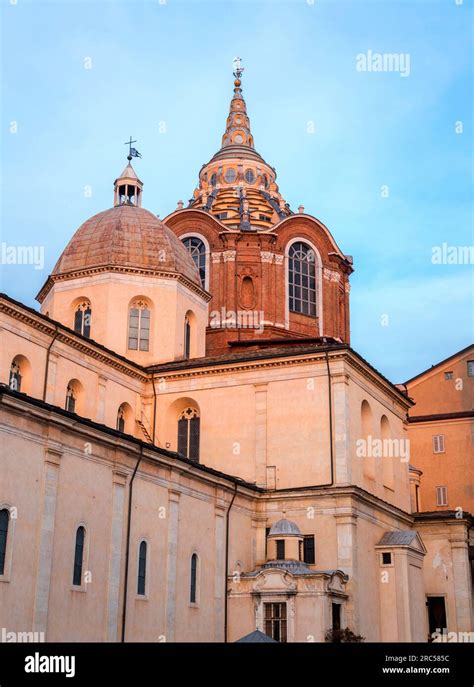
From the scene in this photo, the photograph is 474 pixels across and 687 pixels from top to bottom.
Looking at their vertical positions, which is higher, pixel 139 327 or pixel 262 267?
pixel 262 267

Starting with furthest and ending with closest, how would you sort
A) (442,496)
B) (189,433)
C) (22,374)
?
(442,496) < (189,433) < (22,374)

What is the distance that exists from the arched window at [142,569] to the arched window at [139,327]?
13199mm

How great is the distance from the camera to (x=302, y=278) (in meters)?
59.1

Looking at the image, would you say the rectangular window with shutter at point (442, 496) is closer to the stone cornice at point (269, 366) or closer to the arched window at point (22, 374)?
the stone cornice at point (269, 366)

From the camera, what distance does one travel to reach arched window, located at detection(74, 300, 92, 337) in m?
45.0

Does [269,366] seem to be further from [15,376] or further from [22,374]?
[15,376]

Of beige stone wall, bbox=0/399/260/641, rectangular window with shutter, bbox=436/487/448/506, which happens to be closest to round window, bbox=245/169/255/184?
rectangular window with shutter, bbox=436/487/448/506

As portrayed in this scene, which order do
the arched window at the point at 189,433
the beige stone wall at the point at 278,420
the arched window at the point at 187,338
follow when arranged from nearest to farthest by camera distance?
1. the beige stone wall at the point at 278,420
2. the arched window at the point at 189,433
3. the arched window at the point at 187,338

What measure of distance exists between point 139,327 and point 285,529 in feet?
40.8

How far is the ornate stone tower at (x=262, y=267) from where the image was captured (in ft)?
184

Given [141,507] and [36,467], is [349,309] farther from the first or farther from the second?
[36,467]

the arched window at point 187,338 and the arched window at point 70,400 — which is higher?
the arched window at point 187,338

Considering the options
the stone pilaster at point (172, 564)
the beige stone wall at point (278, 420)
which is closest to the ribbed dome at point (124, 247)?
the beige stone wall at point (278, 420)
